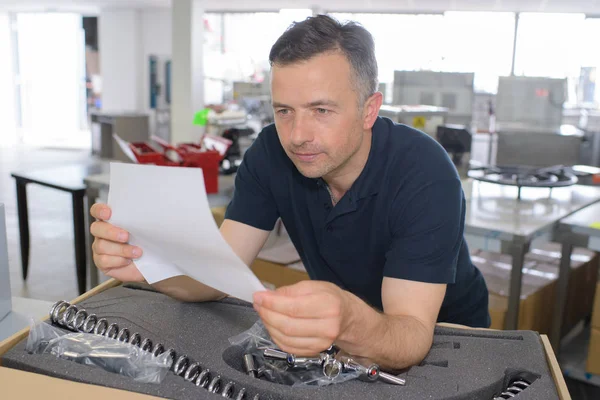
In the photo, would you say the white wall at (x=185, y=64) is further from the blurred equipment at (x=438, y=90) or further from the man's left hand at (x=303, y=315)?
the man's left hand at (x=303, y=315)


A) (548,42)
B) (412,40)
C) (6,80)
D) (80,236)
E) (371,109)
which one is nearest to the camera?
(371,109)

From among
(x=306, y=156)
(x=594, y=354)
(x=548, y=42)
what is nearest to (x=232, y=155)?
(x=594, y=354)

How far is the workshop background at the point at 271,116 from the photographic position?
7.80 feet

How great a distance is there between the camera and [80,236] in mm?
2982

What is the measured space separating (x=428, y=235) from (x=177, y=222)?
48 centimetres

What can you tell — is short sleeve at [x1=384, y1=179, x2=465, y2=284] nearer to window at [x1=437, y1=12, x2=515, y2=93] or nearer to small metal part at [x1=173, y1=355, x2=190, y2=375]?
small metal part at [x1=173, y1=355, x2=190, y2=375]

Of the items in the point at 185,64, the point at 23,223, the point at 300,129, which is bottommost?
the point at 23,223

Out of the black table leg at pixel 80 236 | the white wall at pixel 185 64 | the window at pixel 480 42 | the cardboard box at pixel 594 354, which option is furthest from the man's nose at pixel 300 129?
the window at pixel 480 42

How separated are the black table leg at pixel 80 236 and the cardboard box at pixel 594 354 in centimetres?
234

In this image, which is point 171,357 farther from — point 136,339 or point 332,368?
point 332,368

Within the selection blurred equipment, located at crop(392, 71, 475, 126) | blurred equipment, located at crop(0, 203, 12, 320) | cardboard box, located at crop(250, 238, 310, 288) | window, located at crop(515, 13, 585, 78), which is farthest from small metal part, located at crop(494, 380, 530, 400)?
window, located at crop(515, 13, 585, 78)

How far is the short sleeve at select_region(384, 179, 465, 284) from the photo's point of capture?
103 centimetres

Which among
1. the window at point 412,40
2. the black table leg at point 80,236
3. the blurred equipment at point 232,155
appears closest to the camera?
the black table leg at point 80,236

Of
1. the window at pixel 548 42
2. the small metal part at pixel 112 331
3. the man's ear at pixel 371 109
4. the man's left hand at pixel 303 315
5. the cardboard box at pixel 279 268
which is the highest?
the window at pixel 548 42
